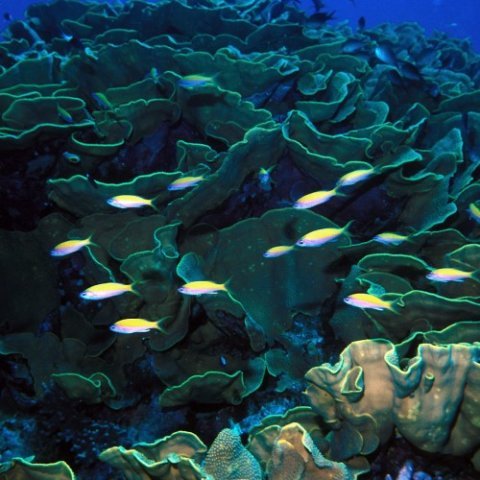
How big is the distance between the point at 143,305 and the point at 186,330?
0.41m

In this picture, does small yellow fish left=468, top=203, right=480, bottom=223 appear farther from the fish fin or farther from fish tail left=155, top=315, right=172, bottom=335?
the fish fin

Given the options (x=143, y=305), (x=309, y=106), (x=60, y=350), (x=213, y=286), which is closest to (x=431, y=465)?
(x=213, y=286)

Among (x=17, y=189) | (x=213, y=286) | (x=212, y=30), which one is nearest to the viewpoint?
(x=213, y=286)

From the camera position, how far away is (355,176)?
10.3 ft

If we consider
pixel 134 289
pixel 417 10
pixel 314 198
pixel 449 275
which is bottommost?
pixel 134 289

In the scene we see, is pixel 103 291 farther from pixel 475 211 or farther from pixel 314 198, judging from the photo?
pixel 475 211

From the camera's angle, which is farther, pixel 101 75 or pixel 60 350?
pixel 101 75

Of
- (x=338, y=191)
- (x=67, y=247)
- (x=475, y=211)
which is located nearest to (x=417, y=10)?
(x=475, y=211)

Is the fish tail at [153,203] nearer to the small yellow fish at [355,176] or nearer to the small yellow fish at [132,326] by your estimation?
the small yellow fish at [132,326]

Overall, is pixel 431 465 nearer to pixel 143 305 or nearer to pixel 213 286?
pixel 213 286

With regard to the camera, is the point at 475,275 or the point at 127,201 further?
the point at 127,201

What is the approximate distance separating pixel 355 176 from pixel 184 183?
51.8 inches

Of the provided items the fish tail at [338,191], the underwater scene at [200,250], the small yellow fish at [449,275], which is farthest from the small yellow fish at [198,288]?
the small yellow fish at [449,275]

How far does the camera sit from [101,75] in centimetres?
433
